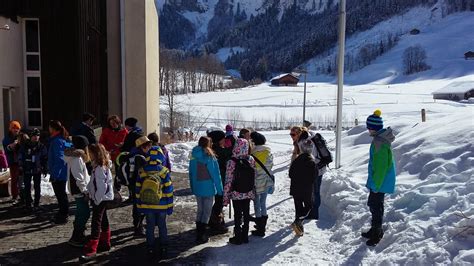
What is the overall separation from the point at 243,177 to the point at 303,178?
1.01 m

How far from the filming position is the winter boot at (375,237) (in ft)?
21.2

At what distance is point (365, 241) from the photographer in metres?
6.67

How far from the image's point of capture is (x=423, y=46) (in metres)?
161

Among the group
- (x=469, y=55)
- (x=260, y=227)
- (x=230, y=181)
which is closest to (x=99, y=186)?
(x=230, y=181)

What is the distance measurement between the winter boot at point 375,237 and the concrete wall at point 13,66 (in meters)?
11.6

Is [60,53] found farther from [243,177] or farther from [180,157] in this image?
[243,177]

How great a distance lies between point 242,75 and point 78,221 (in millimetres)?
179882

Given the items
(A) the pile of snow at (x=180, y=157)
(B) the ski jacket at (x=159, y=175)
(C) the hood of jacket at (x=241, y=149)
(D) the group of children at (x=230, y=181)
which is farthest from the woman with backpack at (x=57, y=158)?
(A) the pile of snow at (x=180, y=157)

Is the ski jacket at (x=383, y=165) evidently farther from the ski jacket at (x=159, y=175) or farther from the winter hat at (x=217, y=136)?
the ski jacket at (x=159, y=175)

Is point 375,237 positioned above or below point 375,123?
below

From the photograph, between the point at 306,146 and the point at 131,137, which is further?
the point at 131,137

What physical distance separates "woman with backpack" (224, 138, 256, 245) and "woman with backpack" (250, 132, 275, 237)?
321 millimetres

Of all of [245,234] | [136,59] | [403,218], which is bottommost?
[245,234]

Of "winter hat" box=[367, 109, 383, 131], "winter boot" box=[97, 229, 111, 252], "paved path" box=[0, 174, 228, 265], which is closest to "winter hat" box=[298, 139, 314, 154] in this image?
"winter hat" box=[367, 109, 383, 131]
